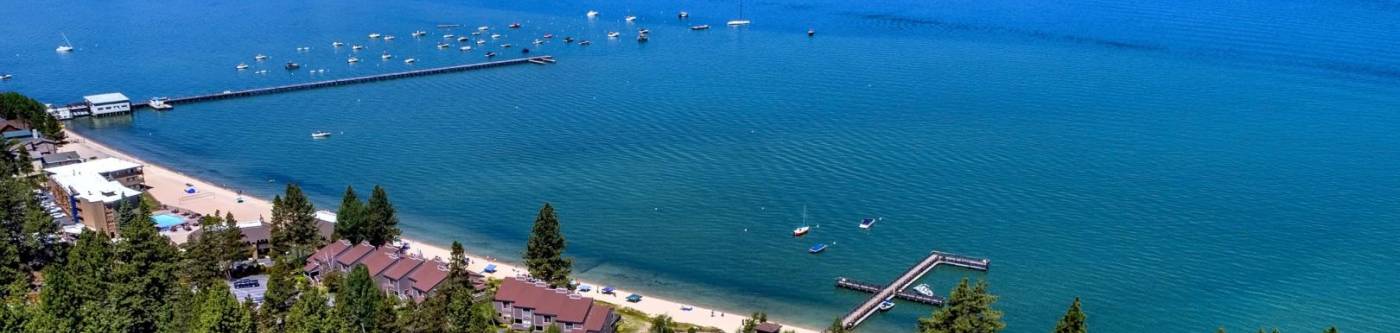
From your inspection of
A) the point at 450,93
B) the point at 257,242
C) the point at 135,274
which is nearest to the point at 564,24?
the point at 450,93

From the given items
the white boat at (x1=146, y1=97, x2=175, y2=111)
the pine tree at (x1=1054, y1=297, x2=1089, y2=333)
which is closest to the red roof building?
the pine tree at (x1=1054, y1=297, x2=1089, y2=333)

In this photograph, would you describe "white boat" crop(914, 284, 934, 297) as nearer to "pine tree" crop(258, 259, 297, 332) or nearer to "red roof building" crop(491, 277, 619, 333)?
"red roof building" crop(491, 277, 619, 333)

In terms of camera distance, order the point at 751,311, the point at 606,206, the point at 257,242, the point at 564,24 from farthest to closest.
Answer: the point at 564,24, the point at 606,206, the point at 257,242, the point at 751,311

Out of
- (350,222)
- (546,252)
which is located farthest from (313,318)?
(350,222)

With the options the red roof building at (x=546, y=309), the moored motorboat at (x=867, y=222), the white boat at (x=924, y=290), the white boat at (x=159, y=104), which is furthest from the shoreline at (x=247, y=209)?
the moored motorboat at (x=867, y=222)

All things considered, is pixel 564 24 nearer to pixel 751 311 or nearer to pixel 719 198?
pixel 719 198

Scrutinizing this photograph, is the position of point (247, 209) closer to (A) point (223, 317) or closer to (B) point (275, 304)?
(B) point (275, 304)
